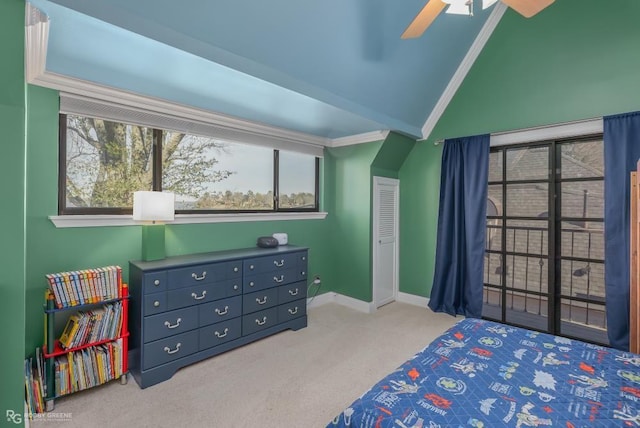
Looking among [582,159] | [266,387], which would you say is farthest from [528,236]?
[266,387]

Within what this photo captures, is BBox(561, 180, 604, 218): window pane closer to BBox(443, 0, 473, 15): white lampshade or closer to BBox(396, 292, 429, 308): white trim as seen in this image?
BBox(396, 292, 429, 308): white trim

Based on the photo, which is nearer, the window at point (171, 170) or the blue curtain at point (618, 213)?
the window at point (171, 170)

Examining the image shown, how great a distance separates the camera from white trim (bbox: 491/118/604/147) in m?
2.86

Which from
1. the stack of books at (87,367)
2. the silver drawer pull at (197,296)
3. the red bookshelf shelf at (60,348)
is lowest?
the stack of books at (87,367)

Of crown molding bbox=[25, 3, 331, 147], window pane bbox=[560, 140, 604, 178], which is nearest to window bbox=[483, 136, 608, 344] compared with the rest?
window pane bbox=[560, 140, 604, 178]

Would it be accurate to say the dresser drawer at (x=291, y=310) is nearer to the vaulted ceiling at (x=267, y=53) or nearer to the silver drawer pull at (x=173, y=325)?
the silver drawer pull at (x=173, y=325)

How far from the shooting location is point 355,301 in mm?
4051

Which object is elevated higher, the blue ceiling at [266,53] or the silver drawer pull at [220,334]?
the blue ceiling at [266,53]

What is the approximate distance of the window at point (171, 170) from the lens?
2.39 m

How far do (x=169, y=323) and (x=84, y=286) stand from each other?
0.64 meters

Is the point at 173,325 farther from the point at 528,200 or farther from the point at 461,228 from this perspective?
the point at 528,200

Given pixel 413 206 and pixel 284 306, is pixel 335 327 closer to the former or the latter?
pixel 284 306

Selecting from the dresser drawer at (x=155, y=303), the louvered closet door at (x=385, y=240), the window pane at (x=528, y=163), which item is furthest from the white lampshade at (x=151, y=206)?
the window pane at (x=528, y=163)

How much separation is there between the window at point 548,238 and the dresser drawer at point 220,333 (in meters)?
2.87
